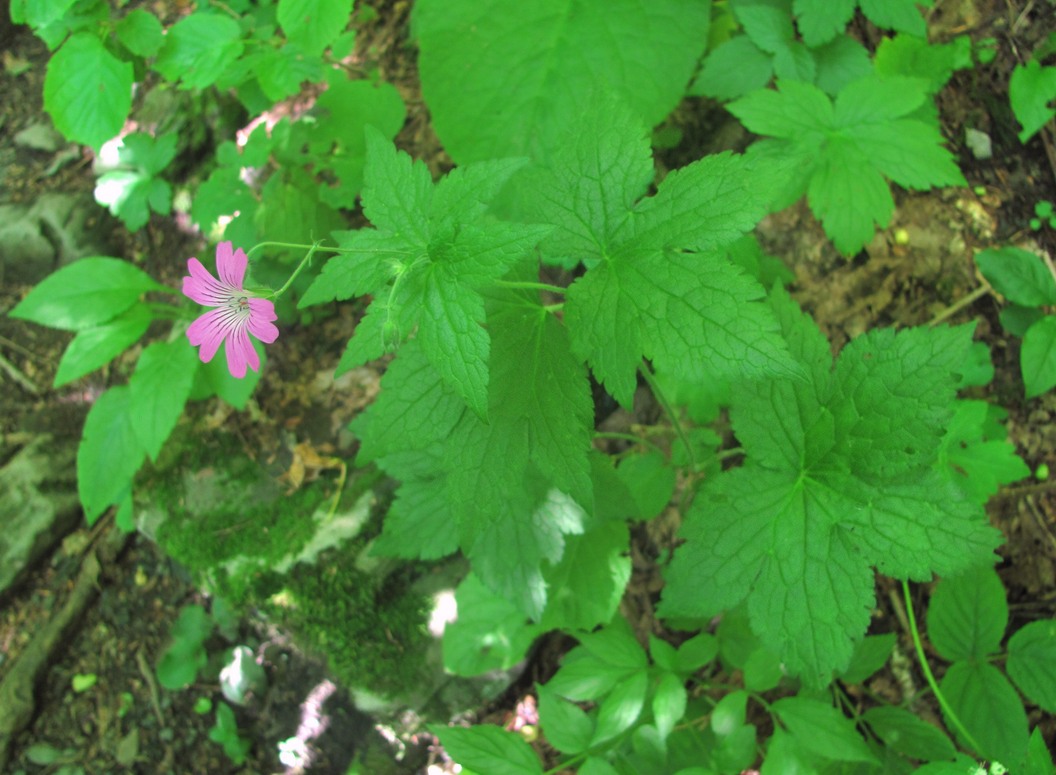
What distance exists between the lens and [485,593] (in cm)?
229

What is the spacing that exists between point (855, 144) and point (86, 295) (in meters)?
2.91

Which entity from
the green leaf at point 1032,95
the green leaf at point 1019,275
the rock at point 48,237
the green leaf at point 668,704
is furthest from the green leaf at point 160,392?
the green leaf at point 1032,95

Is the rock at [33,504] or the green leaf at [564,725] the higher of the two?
the green leaf at [564,725]

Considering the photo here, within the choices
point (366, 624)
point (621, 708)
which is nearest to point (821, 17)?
point (621, 708)

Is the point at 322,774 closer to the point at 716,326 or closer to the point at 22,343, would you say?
the point at 716,326

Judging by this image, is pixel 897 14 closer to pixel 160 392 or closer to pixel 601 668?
pixel 601 668

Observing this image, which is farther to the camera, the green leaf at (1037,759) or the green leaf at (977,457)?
the green leaf at (977,457)

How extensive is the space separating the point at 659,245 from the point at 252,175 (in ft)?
7.87

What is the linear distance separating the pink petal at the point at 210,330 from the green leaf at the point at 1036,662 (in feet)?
6.44

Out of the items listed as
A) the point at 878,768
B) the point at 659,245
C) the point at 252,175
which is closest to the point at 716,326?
the point at 659,245

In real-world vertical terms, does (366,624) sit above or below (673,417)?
below

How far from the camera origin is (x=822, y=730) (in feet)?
5.65

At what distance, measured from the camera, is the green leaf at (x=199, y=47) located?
2.44 meters

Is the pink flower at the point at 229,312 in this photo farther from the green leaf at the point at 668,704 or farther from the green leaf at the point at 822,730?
the green leaf at the point at 822,730
